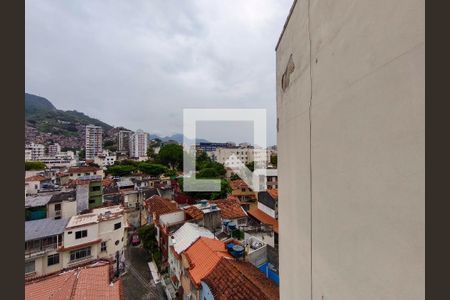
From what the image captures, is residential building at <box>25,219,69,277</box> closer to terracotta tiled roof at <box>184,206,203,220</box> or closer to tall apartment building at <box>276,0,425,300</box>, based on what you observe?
terracotta tiled roof at <box>184,206,203,220</box>

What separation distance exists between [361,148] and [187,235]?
7.41 meters

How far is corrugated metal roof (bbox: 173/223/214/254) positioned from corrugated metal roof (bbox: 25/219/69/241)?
13.9ft

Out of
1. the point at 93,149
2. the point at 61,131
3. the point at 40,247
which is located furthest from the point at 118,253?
the point at 61,131

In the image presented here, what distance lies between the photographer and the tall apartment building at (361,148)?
66cm

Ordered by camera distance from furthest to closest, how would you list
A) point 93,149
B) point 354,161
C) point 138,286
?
1. point 93,149
2. point 138,286
3. point 354,161

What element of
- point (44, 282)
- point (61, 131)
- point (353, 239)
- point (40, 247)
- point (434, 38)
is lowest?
point (40, 247)

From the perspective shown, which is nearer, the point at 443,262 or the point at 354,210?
the point at 443,262

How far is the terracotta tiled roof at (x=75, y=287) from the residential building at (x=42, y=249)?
11.9 feet

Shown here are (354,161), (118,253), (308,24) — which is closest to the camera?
(354,161)

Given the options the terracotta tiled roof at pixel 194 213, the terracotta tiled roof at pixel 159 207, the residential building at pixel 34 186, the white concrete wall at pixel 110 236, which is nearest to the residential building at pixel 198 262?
the terracotta tiled roof at pixel 194 213

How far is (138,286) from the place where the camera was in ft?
25.2

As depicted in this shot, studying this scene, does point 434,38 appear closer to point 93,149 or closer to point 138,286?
point 138,286

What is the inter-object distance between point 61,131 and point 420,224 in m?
72.0

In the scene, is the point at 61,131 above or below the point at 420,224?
above
